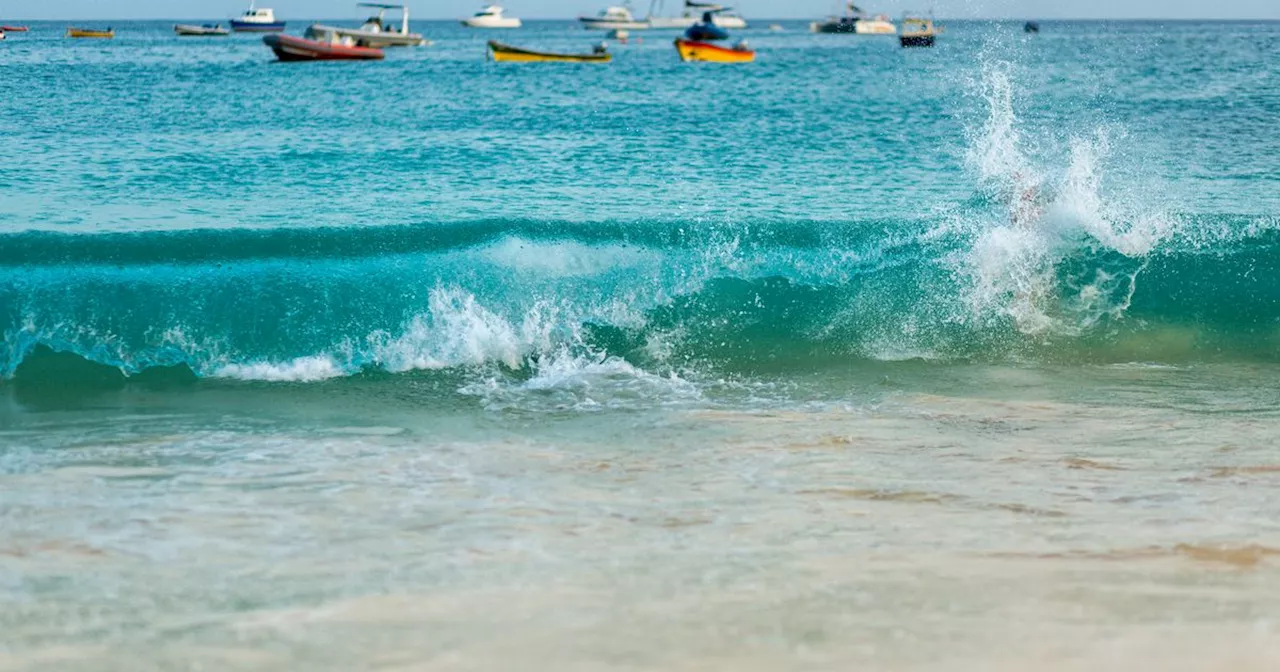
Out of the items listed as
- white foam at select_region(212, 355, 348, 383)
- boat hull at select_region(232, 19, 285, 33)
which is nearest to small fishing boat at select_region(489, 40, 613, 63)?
white foam at select_region(212, 355, 348, 383)

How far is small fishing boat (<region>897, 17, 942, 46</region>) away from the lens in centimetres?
8069

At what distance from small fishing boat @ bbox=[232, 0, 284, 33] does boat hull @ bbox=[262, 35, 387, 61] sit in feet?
222

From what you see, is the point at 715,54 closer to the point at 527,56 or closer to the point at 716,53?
the point at 716,53

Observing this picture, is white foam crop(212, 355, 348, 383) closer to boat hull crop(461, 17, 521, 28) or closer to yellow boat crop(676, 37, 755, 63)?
yellow boat crop(676, 37, 755, 63)

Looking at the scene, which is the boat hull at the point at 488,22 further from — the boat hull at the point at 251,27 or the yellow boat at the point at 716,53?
the yellow boat at the point at 716,53

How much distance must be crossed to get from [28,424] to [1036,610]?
6.04m

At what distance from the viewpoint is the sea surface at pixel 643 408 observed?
171 inches

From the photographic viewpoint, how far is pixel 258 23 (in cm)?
12275

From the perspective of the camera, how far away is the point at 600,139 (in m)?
22.7

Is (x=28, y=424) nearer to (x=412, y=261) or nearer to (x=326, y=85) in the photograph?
(x=412, y=261)

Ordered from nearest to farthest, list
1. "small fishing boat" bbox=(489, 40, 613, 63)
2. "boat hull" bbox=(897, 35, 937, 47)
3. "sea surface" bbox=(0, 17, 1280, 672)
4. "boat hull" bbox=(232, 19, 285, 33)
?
"sea surface" bbox=(0, 17, 1280, 672) < "small fishing boat" bbox=(489, 40, 613, 63) < "boat hull" bbox=(897, 35, 937, 47) < "boat hull" bbox=(232, 19, 285, 33)

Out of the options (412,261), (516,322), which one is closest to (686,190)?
(412,261)

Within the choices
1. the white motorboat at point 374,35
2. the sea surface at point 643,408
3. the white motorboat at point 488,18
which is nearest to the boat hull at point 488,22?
the white motorboat at point 488,18

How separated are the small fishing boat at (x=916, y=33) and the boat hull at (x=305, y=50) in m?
38.1
